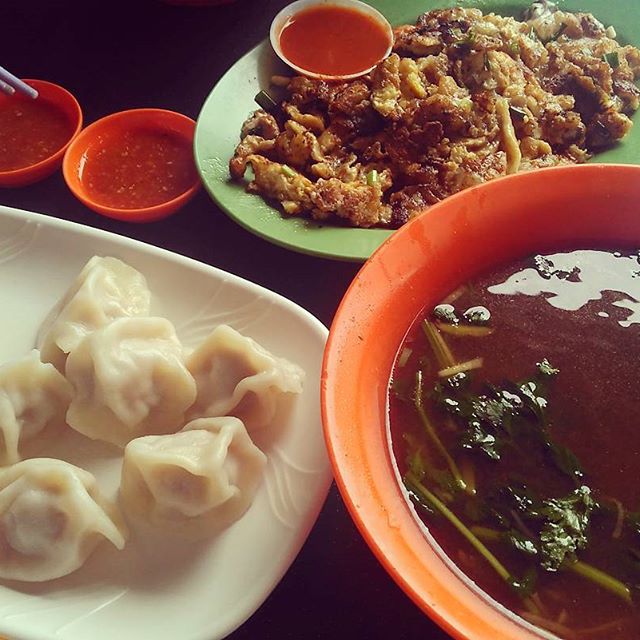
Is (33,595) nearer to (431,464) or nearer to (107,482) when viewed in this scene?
(107,482)

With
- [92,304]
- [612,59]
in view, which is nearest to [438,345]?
[92,304]

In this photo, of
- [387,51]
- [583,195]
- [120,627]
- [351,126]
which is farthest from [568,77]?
[120,627]

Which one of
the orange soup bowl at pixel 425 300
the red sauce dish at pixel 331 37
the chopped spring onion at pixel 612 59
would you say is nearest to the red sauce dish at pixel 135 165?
the red sauce dish at pixel 331 37

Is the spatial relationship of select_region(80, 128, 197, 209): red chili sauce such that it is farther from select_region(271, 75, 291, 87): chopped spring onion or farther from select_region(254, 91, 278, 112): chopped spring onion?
select_region(271, 75, 291, 87): chopped spring onion

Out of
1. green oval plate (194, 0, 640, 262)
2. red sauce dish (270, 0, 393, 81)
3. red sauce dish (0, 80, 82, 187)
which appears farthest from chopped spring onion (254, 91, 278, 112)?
red sauce dish (0, 80, 82, 187)

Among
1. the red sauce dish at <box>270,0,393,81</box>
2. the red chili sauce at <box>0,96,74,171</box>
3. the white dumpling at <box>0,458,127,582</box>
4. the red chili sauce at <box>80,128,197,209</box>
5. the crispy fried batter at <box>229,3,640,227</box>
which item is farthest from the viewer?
the red sauce dish at <box>270,0,393,81</box>

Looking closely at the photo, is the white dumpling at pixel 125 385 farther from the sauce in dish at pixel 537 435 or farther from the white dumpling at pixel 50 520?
the sauce in dish at pixel 537 435

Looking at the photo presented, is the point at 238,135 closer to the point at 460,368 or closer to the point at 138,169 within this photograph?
the point at 138,169
